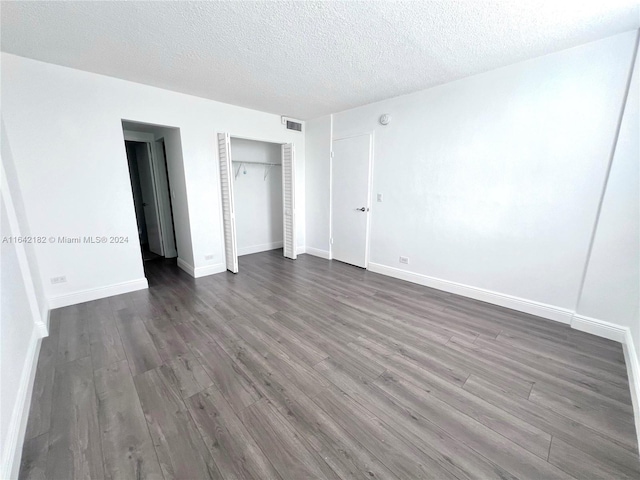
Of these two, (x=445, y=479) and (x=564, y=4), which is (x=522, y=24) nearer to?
(x=564, y=4)

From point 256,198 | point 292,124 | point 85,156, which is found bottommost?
point 256,198

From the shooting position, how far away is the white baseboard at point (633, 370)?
1522 mm

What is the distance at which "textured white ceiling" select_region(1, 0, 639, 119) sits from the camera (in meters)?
1.73

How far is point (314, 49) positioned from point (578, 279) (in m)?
3.26

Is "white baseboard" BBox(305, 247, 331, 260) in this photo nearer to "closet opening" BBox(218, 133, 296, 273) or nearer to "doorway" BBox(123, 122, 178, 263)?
"closet opening" BBox(218, 133, 296, 273)

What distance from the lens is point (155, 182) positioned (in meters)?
4.54

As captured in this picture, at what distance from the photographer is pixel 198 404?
1.59m

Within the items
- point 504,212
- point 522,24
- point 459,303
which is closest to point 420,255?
point 459,303

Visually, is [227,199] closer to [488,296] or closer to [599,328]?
[488,296]

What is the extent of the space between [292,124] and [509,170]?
343 centimetres

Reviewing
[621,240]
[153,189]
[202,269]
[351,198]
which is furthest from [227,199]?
[621,240]

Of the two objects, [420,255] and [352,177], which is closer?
[420,255]

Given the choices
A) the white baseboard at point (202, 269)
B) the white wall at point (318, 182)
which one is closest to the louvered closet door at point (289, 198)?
the white wall at point (318, 182)

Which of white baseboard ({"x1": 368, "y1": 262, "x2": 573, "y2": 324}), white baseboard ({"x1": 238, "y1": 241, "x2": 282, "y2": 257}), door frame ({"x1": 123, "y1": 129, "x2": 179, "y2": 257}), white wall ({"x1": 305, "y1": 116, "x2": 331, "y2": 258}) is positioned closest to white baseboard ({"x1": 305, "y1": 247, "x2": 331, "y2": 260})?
→ white wall ({"x1": 305, "y1": 116, "x2": 331, "y2": 258})
